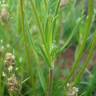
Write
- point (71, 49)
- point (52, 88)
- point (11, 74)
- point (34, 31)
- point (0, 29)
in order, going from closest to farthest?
point (11, 74) < point (52, 88) < point (0, 29) < point (34, 31) < point (71, 49)

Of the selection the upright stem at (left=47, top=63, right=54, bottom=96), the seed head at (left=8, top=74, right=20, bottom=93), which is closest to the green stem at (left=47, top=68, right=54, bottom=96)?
the upright stem at (left=47, top=63, right=54, bottom=96)

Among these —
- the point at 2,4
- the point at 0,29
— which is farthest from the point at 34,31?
the point at 2,4

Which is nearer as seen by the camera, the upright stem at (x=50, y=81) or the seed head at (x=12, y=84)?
the seed head at (x=12, y=84)

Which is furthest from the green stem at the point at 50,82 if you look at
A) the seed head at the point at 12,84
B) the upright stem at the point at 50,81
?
the seed head at the point at 12,84

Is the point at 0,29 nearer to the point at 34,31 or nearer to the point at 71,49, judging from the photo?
the point at 34,31

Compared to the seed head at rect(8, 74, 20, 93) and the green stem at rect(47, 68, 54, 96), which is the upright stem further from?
the seed head at rect(8, 74, 20, 93)

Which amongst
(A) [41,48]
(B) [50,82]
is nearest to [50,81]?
(B) [50,82]

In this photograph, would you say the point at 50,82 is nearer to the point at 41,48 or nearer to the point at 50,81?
the point at 50,81

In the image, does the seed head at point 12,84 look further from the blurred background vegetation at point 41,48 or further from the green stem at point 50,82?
the green stem at point 50,82

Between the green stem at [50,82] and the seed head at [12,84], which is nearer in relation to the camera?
the seed head at [12,84]

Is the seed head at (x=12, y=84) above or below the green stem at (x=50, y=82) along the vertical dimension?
above

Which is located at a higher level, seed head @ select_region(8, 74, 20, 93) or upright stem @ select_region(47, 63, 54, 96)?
seed head @ select_region(8, 74, 20, 93)
